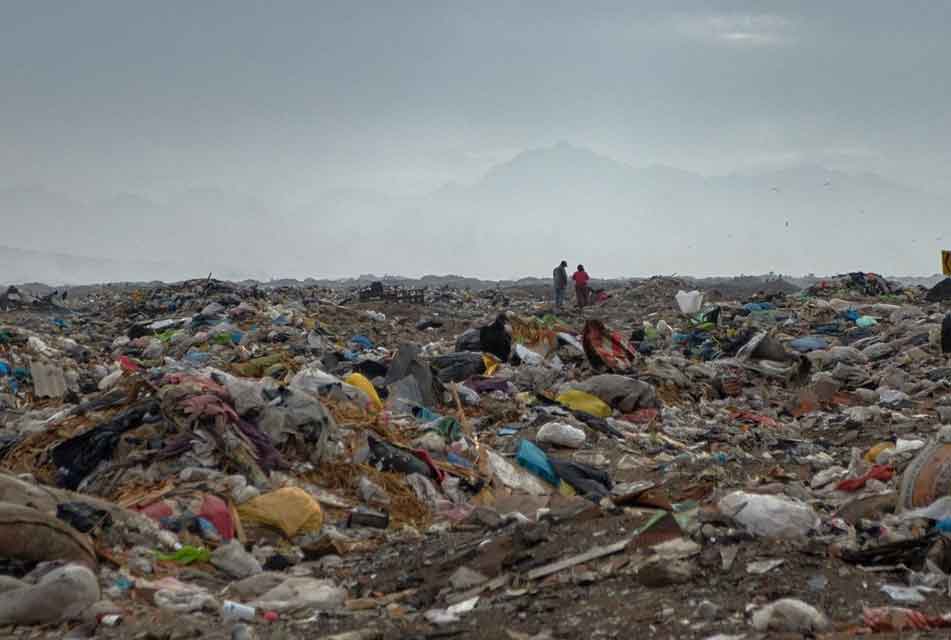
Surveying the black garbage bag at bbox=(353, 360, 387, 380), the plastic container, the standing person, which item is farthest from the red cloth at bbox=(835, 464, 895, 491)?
the standing person

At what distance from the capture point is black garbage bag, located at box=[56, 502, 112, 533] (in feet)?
13.3

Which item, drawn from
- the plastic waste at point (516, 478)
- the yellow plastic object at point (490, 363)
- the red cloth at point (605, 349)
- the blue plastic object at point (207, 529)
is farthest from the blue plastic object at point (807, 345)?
the blue plastic object at point (207, 529)

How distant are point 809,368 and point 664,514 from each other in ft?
22.2

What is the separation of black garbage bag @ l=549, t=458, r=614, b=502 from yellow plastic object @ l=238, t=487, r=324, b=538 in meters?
1.91

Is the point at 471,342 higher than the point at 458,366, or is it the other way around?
the point at 471,342

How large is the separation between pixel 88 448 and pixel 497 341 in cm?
583

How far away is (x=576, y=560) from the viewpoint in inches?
141

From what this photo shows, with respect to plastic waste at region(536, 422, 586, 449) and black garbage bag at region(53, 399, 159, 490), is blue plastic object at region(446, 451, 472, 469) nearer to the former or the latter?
plastic waste at region(536, 422, 586, 449)

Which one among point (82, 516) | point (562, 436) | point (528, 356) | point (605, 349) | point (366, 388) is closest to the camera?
point (82, 516)

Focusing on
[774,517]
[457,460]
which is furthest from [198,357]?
[774,517]

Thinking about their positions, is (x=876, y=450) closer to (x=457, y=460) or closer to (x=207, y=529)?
(x=457, y=460)

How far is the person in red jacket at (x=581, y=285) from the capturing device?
63.9 feet

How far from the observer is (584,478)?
235 inches

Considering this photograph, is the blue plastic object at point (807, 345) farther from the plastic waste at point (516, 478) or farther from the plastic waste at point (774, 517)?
the plastic waste at point (774, 517)
